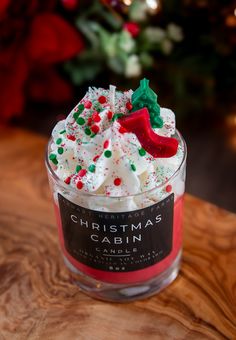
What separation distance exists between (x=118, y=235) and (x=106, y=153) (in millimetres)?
120

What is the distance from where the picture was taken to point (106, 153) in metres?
0.72

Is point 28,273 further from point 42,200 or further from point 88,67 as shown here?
point 88,67

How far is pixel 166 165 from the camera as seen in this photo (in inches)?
30.2

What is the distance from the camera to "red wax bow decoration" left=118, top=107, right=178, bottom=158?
726 millimetres

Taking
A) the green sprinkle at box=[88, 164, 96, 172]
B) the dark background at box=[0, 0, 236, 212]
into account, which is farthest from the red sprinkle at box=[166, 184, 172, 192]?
the dark background at box=[0, 0, 236, 212]

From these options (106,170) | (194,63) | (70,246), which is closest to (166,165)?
(106,170)

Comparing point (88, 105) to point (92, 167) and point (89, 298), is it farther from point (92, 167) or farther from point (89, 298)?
point (89, 298)

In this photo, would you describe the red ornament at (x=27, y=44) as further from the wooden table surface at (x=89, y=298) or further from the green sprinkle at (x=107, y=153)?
the green sprinkle at (x=107, y=153)

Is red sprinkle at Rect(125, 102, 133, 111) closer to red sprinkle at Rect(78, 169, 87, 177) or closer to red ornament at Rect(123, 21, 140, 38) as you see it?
red sprinkle at Rect(78, 169, 87, 177)

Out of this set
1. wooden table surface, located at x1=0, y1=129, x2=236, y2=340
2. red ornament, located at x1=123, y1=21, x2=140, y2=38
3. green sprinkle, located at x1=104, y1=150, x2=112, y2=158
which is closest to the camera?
green sprinkle, located at x1=104, y1=150, x2=112, y2=158

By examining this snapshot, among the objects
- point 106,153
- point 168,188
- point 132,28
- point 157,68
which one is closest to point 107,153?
point 106,153

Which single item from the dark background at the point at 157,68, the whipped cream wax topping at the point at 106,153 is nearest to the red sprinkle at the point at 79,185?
the whipped cream wax topping at the point at 106,153

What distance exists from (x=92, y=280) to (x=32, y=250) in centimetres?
14

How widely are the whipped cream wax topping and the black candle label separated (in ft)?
0.11
